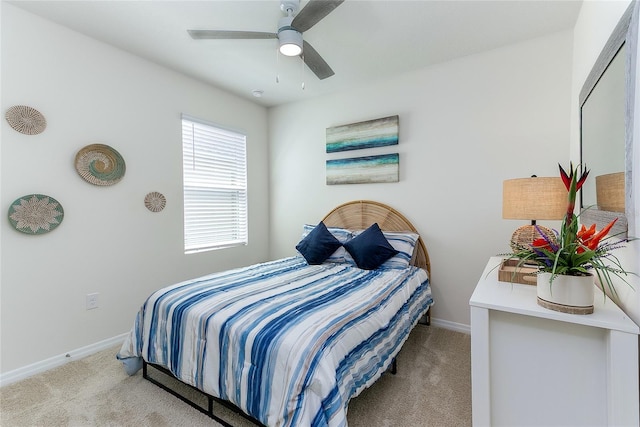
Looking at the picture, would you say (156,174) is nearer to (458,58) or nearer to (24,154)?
(24,154)

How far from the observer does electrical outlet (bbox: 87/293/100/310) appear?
2439 mm

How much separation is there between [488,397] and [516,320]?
0.35m

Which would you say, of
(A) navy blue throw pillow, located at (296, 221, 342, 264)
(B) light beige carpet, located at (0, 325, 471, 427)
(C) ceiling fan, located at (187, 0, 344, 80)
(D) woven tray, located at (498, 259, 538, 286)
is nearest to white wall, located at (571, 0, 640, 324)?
(D) woven tray, located at (498, 259, 538, 286)

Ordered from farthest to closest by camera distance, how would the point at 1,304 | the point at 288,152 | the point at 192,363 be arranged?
1. the point at 288,152
2. the point at 1,304
3. the point at 192,363

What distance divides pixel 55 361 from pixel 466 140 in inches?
156

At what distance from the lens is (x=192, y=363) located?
1.68 m

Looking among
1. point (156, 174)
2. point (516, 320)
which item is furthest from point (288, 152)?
point (516, 320)

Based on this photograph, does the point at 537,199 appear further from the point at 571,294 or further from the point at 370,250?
the point at 370,250

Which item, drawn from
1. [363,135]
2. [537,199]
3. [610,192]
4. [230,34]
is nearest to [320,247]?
[363,135]

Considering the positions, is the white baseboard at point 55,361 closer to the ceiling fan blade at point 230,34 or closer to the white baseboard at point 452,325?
the ceiling fan blade at point 230,34

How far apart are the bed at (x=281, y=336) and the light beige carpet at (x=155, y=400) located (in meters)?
0.12

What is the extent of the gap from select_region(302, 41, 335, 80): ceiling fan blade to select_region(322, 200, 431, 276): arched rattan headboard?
151 cm

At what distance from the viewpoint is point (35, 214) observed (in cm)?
214

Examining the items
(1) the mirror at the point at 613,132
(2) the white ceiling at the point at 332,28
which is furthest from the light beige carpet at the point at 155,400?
(2) the white ceiling at the point at 332,28
